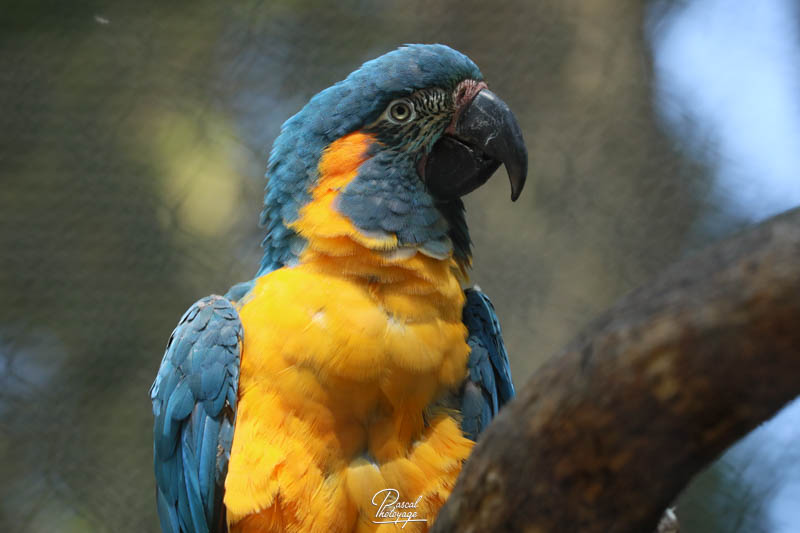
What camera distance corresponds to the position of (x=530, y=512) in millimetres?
792

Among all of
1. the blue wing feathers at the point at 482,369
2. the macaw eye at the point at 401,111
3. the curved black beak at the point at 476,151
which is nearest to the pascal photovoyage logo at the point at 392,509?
the blue wing feathers at the point at 482,369

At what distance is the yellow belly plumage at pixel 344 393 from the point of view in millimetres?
1285

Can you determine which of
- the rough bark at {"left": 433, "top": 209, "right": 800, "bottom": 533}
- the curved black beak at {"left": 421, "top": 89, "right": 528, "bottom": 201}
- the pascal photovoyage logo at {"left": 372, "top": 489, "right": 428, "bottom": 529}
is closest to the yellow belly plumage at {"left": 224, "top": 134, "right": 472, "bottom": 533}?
the pascal photovoyage logo at {"left": 372, "top": 489, "right": 428, "bottom": 529}

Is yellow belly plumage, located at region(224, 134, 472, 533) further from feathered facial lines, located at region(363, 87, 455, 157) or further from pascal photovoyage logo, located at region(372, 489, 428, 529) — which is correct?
feathered facial lines, located at region(363, 87, 455, 157)

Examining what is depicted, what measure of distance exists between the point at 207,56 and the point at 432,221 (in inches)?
67.1

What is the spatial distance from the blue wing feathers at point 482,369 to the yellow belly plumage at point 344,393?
6 centimetres

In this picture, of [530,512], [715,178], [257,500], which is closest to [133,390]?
[257,500]

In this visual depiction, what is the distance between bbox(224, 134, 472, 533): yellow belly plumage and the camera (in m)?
1.29

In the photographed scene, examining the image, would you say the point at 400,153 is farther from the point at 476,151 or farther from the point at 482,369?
the point at 482,369

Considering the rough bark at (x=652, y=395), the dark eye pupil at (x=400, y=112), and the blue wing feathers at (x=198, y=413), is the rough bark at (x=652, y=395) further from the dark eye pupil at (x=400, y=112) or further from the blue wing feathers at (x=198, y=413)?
the dark eye pupil at (x=400, y=112)

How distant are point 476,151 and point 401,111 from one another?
18cm

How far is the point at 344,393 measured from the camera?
1.33m

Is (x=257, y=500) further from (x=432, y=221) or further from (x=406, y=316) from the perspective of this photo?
(x=432, y=221)

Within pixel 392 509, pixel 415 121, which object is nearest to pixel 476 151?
pixel 415 121
